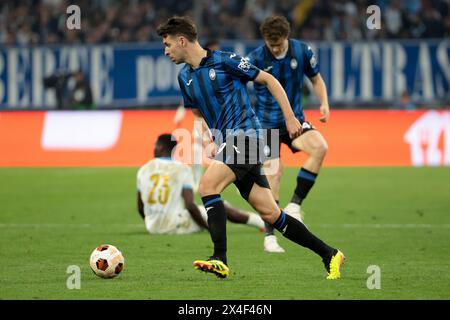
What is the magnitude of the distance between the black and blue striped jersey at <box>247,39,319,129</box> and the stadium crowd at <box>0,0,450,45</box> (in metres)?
14.6

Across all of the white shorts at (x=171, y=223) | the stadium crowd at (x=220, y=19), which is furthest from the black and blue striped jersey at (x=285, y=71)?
the stadium crowd at (x=220, y=19)

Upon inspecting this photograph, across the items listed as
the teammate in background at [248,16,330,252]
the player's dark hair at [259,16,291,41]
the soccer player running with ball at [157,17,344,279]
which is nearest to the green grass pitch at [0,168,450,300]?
the soccer player running with ball at [157,17,344,279]

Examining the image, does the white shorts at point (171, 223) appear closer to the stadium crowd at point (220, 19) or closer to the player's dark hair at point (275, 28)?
the player's dark hair at point (275, 28)

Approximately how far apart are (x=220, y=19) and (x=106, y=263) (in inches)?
722

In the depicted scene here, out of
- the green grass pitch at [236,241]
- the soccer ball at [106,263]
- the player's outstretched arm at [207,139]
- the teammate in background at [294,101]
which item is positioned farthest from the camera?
the teammate in background at [294,101]

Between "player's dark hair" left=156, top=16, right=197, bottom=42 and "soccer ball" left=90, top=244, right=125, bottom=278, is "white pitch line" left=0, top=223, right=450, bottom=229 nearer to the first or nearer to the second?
"soccer ball" left=90, top=244, right=125, bottom=278

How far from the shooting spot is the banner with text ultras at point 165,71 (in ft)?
81.1

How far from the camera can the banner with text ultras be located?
2472 cm

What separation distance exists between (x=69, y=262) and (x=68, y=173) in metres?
9.01

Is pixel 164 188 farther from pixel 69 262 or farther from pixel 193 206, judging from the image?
pixel 69 262

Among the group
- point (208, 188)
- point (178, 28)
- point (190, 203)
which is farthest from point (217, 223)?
point (190, 203)

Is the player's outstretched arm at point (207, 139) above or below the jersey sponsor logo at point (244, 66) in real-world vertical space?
below

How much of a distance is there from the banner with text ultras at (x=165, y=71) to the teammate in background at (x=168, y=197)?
1289cm

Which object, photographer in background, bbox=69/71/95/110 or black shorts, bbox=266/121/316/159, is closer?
black shorts, bbox=266/121/316/159
